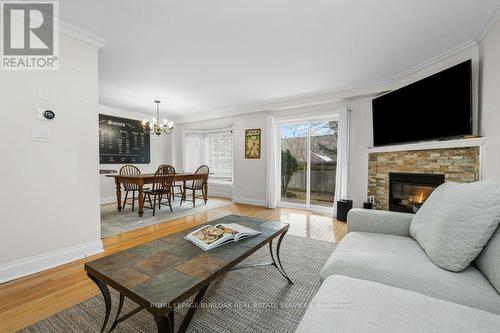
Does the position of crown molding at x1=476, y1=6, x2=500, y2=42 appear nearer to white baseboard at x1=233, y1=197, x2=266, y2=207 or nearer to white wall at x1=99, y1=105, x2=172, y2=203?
white baseboard at x1=233, y1=197, x2=266, y2=207

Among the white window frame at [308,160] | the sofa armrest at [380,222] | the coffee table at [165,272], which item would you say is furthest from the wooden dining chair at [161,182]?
the sofa armrest at [380,222]

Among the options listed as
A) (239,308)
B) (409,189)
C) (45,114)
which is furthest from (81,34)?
(409,189)

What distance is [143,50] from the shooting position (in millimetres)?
2539

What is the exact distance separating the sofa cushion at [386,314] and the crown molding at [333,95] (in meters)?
2.98

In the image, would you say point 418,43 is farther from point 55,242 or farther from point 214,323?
point 55,242

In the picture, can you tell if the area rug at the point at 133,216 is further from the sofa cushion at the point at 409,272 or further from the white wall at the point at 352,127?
the sofa cushion at the point at 409,272

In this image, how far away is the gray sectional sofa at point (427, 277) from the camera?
721 mm

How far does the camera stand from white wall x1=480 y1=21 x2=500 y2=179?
1.96 m

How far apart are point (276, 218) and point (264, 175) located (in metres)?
1.29

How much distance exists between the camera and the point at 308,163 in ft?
14.6

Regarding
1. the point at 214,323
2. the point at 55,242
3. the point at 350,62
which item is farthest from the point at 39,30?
the point at 350,62

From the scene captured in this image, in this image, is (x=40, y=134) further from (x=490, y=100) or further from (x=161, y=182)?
(x=490, y=100)

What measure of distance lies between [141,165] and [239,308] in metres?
5.23

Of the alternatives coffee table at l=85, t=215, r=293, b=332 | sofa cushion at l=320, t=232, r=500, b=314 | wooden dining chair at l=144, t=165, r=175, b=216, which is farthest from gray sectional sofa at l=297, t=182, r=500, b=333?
wooden dining chair at l=144, t=165, r=175, b=216
